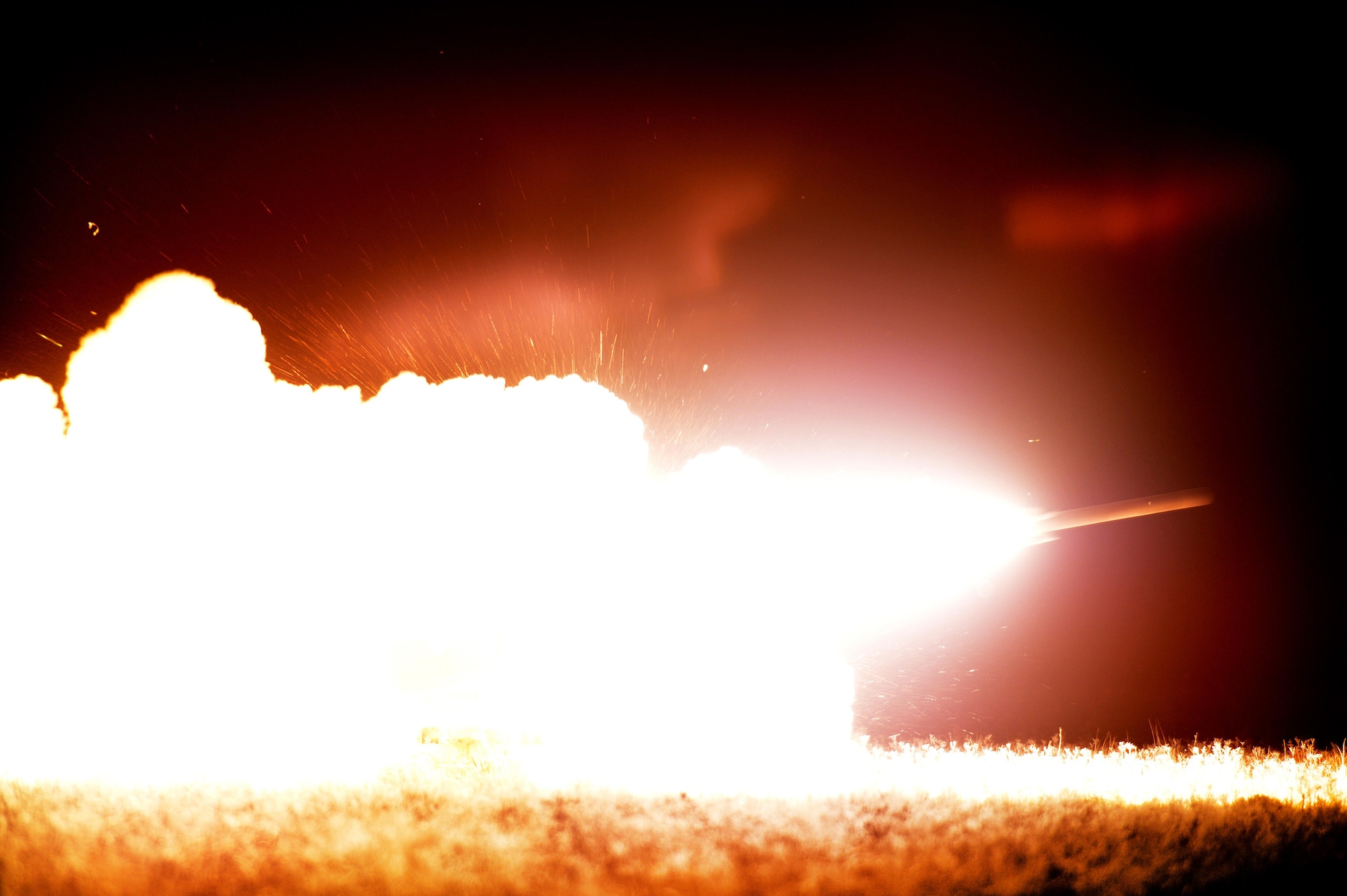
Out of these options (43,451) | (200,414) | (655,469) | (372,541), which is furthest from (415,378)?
(43,451)

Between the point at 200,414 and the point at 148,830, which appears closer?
the point at 148,830

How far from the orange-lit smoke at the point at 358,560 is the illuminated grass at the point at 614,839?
77.7 inches

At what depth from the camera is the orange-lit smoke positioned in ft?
25.8

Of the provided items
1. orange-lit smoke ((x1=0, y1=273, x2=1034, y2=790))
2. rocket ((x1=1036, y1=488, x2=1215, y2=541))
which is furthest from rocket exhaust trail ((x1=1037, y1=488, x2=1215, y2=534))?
orange-lit smoke ((x1=0, y1=273, x2=1034, y2=790))

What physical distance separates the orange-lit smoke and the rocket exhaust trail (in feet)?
16.0

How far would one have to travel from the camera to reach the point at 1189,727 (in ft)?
→ 36.4

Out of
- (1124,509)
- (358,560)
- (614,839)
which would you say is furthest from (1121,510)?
(358,560)

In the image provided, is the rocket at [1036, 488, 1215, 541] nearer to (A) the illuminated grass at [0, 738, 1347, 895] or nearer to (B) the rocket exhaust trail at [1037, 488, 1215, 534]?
(B) the rocket exhaust trail at [1037, 488, 1215, 534]

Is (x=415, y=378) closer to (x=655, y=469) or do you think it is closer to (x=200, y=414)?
(x=200, y=414)

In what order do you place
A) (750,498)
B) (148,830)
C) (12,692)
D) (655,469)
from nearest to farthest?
(148,830) < (12,692) < (655,469) < (750,498)

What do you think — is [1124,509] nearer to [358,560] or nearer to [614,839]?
[614,839]

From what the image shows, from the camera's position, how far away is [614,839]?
4738 millimetres

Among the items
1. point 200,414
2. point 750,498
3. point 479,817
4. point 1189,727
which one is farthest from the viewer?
point 1189,727

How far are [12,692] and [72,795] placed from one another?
4777 millimetres
